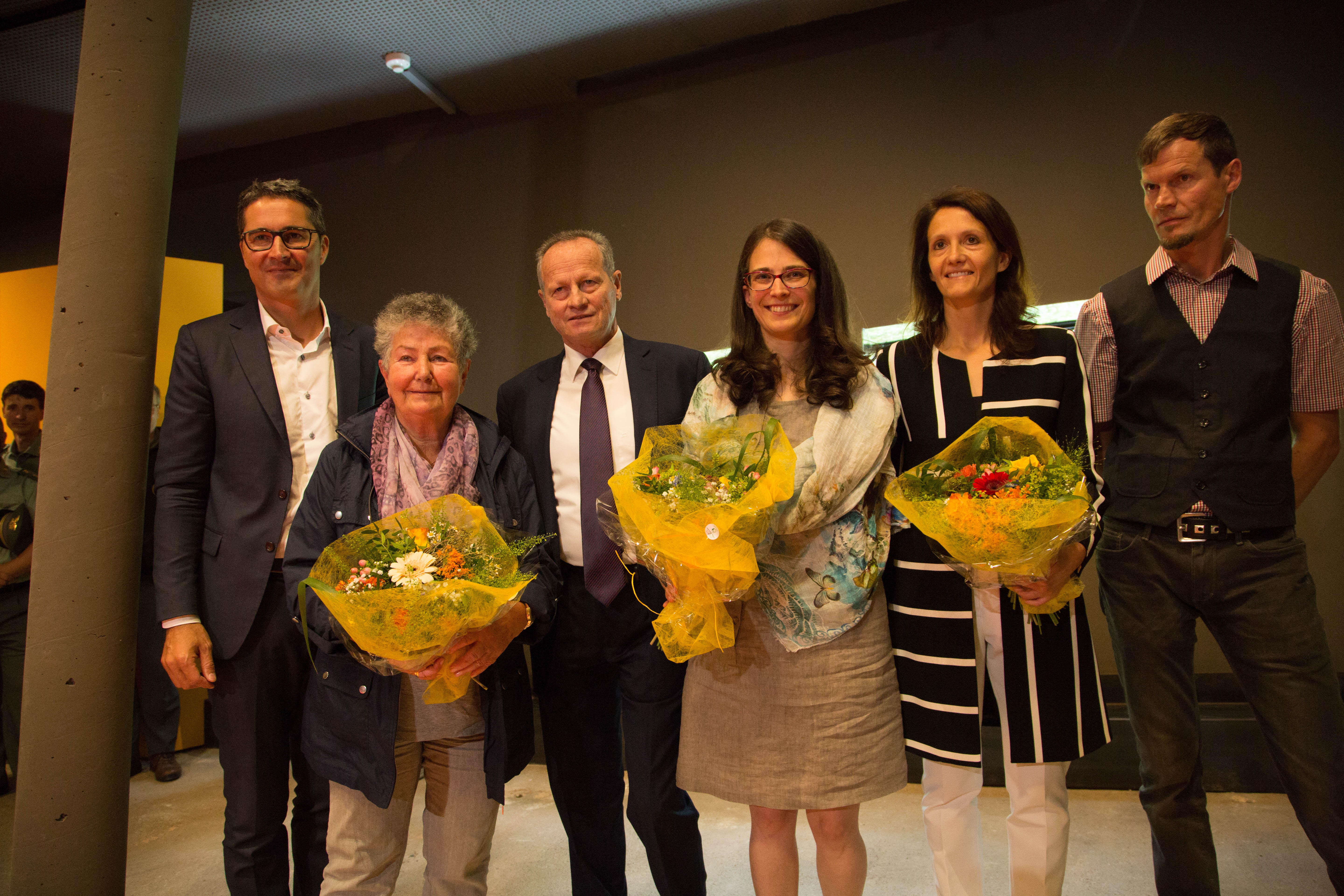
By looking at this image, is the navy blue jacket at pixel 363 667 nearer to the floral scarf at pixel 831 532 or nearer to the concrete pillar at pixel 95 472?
the concrete pillar at pixel 95 472

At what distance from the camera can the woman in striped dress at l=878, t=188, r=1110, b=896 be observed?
1.75m

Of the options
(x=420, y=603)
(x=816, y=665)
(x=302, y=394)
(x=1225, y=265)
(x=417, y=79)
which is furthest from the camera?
(x=417, y=79)

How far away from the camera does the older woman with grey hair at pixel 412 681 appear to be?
175 cm

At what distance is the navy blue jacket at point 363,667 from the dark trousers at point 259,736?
0.19 m

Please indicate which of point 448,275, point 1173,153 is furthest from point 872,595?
Answer: point 448,275

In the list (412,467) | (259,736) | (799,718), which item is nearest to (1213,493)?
(799,718)

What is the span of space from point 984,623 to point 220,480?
1.90 metres

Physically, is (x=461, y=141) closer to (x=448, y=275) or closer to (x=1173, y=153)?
(x=448, y=275)

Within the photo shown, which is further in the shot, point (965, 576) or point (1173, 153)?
point (1173, 153)

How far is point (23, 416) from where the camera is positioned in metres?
3.83

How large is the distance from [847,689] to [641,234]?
327 centimetres

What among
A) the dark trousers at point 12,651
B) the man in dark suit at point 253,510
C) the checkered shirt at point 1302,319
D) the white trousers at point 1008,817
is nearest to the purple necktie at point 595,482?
the man in dark suit at point 253,510

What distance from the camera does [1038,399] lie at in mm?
1823

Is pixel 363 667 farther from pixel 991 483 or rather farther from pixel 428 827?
pixel 991 483
